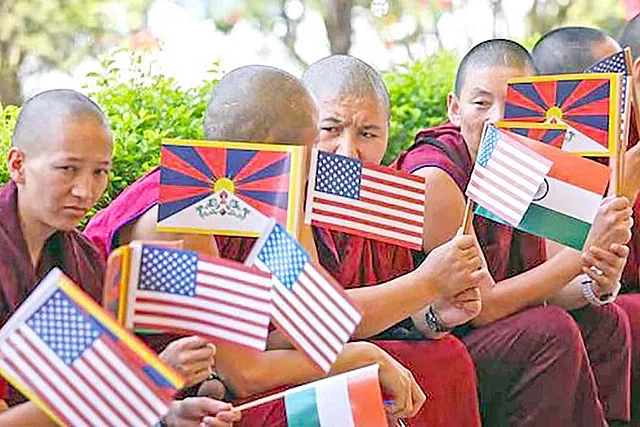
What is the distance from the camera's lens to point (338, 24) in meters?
8.18

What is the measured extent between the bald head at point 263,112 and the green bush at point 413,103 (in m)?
1.99

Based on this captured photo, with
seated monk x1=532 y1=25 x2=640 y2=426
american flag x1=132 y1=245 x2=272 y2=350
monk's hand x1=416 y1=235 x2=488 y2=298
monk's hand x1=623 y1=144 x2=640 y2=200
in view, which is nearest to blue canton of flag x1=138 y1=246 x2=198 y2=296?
american flag x1=132 y1=245 x2=272 y2=350

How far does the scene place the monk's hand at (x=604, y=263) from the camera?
421 centimetres

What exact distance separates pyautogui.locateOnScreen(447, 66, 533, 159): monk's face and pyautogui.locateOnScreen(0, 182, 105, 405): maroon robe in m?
1.32

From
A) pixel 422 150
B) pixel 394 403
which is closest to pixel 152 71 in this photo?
pixel 422 150

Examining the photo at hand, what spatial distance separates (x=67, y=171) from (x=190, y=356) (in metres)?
0.50

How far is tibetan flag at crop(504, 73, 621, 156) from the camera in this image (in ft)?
13.6

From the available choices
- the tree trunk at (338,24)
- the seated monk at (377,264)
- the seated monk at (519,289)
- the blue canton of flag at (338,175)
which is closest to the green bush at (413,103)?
the seated monk at (519,289)

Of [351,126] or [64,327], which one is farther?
[351,126]

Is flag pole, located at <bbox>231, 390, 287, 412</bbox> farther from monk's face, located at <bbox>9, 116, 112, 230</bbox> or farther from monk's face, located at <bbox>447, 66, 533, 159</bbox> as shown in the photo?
monk's face, located at <bbox>447, 66, 533, 159</bbox>

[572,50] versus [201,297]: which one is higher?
[572,50]

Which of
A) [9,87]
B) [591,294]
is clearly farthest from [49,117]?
[9,87]

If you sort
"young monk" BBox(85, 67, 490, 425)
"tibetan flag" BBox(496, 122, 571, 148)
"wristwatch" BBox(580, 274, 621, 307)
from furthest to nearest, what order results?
"wristwatch" BBox(580, 274, 621, 307) → "tibetan flag" BBox(496, 122, 571, 148) → "young monk" BBox(85, 67, 490, 425)

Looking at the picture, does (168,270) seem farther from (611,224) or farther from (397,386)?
(611,224)
